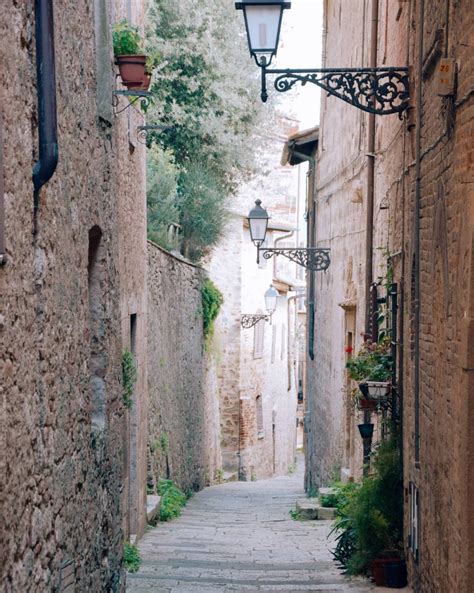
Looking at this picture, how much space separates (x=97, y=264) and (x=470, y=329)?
3503 mm

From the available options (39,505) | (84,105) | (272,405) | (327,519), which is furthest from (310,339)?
(39,505)

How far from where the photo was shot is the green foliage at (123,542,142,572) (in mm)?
10068

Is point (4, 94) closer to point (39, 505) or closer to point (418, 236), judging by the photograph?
point (39, 505)

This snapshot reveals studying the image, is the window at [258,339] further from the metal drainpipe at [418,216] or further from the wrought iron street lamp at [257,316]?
the metal drainpipe at [418,216]

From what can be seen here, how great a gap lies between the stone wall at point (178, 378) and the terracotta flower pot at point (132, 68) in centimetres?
535

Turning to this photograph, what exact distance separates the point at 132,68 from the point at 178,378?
29.8 feet

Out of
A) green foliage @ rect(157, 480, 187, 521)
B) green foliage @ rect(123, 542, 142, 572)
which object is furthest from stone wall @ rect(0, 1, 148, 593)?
green foliage @ rect(157, 480, 187, 521)

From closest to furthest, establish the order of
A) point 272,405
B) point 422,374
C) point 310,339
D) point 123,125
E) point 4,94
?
point 4,94, point 422,374, point 123,125, point 310,339, point 272,405

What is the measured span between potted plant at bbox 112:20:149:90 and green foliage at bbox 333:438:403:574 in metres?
4.11

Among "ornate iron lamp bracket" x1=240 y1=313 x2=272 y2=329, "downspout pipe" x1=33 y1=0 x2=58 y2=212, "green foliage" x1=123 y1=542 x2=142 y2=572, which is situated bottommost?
"green foliage" x1=123 y1=542 x2=142 y2=572

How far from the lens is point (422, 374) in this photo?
789 centimetres

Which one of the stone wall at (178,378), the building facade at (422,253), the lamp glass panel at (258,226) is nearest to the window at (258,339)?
the stone wall at (178,378)

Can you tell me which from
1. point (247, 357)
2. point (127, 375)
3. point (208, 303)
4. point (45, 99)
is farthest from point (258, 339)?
point (45, 99)

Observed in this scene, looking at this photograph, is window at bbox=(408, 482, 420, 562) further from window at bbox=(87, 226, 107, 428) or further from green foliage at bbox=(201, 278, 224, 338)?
green foliage at bbox=(201, 278, 224, 338)
